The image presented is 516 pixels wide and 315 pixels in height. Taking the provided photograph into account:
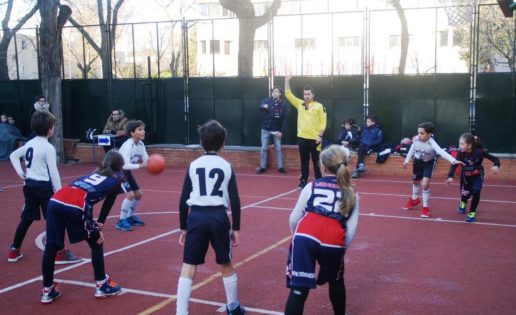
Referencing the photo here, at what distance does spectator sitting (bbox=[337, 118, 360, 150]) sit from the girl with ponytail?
10.8 m

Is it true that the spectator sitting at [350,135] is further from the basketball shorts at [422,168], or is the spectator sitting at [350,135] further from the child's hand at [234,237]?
the child's hand at [234,237]

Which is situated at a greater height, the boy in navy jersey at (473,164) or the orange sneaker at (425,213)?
the boy in navy jersey at (473,164)

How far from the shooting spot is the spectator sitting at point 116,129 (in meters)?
15.7

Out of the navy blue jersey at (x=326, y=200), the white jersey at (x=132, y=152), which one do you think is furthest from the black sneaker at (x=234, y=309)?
the white jersey at (x=132, y=152)

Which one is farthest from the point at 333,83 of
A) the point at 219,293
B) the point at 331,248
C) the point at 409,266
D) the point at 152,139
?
the point at 331,248

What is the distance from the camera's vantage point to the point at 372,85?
15.5 meters

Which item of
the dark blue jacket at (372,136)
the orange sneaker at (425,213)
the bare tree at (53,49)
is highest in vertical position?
the bare tree at (53,49)

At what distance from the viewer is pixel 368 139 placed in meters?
14.7

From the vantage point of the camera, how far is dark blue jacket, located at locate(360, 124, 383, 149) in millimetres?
14680

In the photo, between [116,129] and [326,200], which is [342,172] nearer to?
[326,200]

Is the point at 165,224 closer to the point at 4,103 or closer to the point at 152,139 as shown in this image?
the point at 152,139

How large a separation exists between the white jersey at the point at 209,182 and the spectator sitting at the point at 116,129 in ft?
37.9

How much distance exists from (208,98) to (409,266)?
1191 cm

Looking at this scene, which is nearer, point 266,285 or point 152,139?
point 266,285
